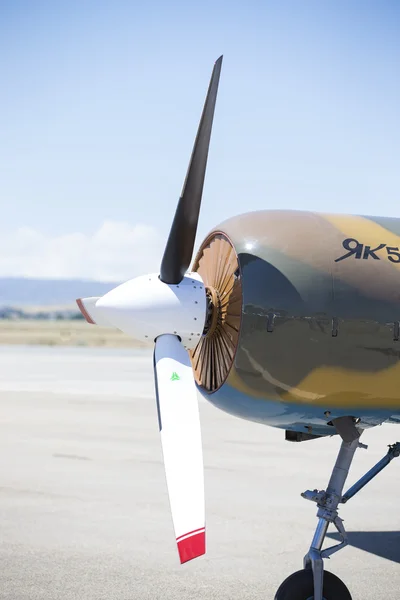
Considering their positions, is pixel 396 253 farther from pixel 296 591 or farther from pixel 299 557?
pixel 299 557

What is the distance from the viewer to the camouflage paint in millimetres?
6809

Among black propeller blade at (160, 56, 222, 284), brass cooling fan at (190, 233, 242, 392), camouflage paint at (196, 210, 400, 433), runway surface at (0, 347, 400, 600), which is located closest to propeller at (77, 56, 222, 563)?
black propeller blade at (160, 56, 222, 284)

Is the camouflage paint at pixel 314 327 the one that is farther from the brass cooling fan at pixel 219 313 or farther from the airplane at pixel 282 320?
the brass cooling fan at pixel 219 313

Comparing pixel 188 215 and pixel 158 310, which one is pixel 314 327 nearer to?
pixel 158 310

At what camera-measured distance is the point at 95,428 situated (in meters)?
19.6

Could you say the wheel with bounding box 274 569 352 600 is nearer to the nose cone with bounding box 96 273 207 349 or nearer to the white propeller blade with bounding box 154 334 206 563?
the white propeller blade with bounding box 154 334 206 563

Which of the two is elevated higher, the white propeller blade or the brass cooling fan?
the brass cooling fan

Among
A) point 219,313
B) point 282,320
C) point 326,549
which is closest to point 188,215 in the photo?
point 219,313

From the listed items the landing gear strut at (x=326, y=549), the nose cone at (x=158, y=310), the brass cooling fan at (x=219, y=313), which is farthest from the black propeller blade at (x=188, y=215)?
the landing gear strut at (x=326, y=549)

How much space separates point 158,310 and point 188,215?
0.92 m

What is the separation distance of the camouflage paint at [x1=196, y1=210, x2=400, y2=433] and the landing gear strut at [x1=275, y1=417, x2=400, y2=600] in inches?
19.6

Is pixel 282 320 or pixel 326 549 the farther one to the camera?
pixel 326 549

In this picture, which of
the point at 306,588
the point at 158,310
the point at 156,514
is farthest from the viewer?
the point at 156,514

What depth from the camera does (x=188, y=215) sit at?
23.6 feet
